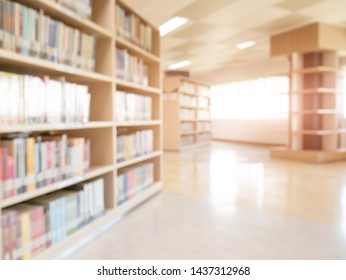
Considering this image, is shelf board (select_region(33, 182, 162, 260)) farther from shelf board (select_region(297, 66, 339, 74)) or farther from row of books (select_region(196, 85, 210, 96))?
row of books (select_region(196, 85, 210, 96))

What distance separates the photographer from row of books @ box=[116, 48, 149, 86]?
2.26 meters

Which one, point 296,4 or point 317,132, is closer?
point 296,4

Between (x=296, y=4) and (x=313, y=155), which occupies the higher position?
(x=296, y=4)

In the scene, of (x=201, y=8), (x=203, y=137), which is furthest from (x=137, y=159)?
(x=203, y=137)

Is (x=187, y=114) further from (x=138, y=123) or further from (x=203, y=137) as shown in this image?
(x=138, y=123)

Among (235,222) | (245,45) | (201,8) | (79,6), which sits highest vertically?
(245,45)

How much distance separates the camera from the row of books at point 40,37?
1.32 meters

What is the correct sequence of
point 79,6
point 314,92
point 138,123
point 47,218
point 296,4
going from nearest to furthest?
point 47,218, point 79,6, point 138,123, point 296,4, point 314,92

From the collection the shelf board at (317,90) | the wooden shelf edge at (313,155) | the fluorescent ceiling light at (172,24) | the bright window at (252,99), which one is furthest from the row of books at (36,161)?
the bright window at (252,99)

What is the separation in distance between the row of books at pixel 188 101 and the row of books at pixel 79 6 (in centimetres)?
537

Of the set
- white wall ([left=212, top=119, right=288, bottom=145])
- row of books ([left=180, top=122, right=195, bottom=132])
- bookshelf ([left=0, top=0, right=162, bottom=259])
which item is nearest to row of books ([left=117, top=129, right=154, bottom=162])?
bookshelf ([left=0, top=0, right=162, bottom=259])

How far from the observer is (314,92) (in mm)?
5176

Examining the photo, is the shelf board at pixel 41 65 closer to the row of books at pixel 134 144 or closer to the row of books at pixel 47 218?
the row of books at pixel 134 144

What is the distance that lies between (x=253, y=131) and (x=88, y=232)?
25.7ft
